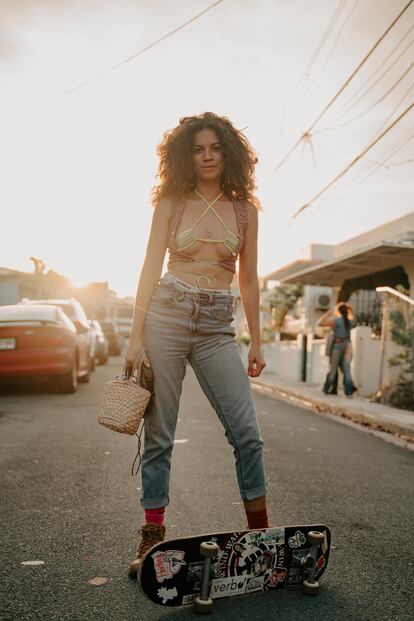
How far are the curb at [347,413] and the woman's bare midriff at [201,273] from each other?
5.72 m

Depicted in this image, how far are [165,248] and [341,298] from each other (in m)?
18.3

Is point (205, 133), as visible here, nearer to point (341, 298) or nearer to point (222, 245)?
point (222, 245)

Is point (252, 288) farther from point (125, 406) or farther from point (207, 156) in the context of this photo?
point (125, 406)

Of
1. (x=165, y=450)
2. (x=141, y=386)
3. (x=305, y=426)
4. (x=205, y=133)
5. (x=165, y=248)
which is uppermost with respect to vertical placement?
(x=205, y=133)

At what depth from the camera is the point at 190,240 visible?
2887mm

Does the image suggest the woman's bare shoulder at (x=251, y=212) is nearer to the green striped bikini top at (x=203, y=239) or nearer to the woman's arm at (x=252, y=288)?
the woman's arm at (x=252, y=288)

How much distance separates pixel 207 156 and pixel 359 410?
7.97 m

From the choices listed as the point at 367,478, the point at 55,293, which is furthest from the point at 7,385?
the point at 55,293

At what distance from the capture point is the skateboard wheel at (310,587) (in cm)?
272

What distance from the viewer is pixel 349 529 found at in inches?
151

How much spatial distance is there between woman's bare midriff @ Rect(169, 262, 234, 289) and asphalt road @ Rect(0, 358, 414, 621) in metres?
1.32

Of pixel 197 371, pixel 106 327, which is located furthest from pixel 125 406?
pixel 106 327

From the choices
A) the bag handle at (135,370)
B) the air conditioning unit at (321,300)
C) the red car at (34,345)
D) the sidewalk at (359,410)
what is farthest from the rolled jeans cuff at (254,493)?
the air conditioning unit at (321,300)

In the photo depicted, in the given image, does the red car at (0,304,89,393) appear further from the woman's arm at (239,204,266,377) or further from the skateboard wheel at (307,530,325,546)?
the skateboard wheel at (307,530,325,546)
